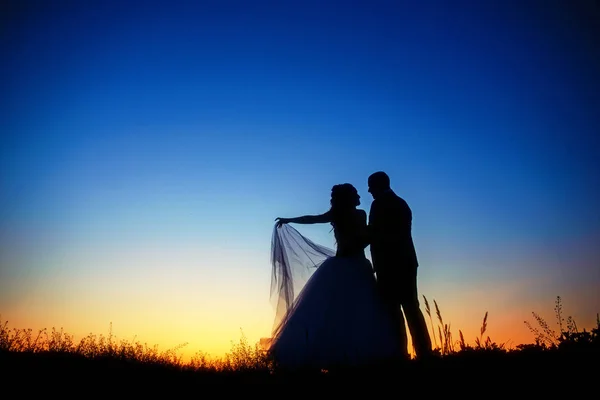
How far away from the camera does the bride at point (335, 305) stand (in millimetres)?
5309

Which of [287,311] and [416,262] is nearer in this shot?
[416,262]

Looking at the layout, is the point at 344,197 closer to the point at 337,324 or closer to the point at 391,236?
the point at 391,236

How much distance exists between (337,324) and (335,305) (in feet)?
0.98

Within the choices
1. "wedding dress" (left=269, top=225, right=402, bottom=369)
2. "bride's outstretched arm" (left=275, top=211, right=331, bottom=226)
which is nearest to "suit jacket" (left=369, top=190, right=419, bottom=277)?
"wedding dress" (left=269, top=225, right=402, bottom=369)

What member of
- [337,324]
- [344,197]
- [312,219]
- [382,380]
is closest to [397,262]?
[337,324]

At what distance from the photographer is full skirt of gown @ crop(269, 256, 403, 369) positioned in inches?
208

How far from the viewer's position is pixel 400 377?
10.9 ft

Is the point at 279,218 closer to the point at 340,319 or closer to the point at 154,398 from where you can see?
the point at 340,319

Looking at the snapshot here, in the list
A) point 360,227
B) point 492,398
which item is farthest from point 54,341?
point 492,398

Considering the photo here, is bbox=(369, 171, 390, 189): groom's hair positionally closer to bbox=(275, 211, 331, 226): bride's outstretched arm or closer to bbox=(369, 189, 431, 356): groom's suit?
bbox=(369, 189, 431, 356): groom's suit

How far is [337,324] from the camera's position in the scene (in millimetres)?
5605

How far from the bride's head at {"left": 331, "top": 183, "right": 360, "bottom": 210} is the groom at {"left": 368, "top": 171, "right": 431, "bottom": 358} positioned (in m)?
0.51

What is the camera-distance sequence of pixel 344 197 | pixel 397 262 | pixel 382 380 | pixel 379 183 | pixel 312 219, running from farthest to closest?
pixel 312 219
pixel 344 197
pixel 379 183
pixel 397 262
pixel 382 380

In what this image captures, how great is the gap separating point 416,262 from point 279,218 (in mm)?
2658
